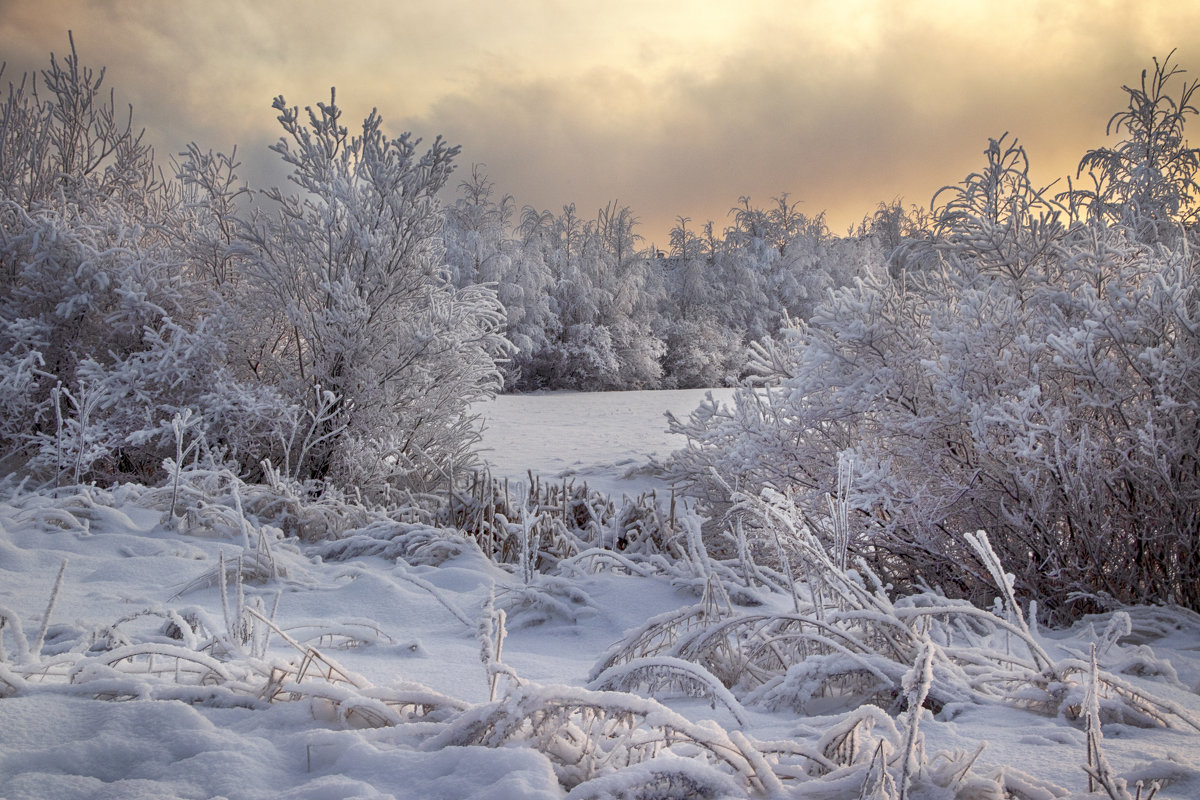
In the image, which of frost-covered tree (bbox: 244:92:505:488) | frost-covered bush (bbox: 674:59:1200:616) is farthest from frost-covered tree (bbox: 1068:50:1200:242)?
frost-covered tree (bbox: 244:92:505:488)

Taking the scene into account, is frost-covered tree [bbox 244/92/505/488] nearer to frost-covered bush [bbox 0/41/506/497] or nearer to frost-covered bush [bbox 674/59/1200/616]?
frost-covered bush [bbox 0/41/506/497]

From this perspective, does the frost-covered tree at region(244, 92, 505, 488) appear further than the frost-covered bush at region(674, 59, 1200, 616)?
Yes

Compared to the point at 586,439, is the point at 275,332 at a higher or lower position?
higher

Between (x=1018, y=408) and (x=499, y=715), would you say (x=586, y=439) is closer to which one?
(x=1018, y=408)

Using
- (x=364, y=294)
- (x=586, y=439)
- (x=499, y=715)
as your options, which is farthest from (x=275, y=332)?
(x=499, y=715)

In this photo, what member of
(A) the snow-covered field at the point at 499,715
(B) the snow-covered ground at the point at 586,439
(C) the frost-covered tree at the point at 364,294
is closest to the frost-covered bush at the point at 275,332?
(C) the frost-covered tree at the point at 364,294

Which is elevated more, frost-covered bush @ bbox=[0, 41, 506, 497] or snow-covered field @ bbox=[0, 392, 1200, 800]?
frost-covered bush @ bbox=[0, 41, 506, 497]

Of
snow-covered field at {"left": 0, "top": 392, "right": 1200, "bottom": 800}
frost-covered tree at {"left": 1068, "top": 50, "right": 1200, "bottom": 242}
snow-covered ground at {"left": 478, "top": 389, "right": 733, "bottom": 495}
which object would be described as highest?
frost-covered tree at {"left": 1068, "top": 50, "right": 1200, "bottom": 242}

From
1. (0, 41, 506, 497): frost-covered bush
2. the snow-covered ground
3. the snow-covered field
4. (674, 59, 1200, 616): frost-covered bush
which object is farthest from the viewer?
the snow-covered ground

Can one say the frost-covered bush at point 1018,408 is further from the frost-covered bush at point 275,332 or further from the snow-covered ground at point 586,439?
the frost-covered bush at point 275,332

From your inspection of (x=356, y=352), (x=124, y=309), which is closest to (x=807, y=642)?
(x=356, y=352)

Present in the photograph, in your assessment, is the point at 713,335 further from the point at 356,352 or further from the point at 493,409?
the point at 356,352

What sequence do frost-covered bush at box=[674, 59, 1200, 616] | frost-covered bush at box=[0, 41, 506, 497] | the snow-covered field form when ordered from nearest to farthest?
the snow-covered field → frost-covered bush at box=[674, 59, 1200, 616] → frost-covered bush at box=[0, 41, 506, 497]

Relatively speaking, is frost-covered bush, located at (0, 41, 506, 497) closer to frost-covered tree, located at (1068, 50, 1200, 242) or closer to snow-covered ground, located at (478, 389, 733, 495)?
snow-covered ground, located at (478, 389, 733, 495)
